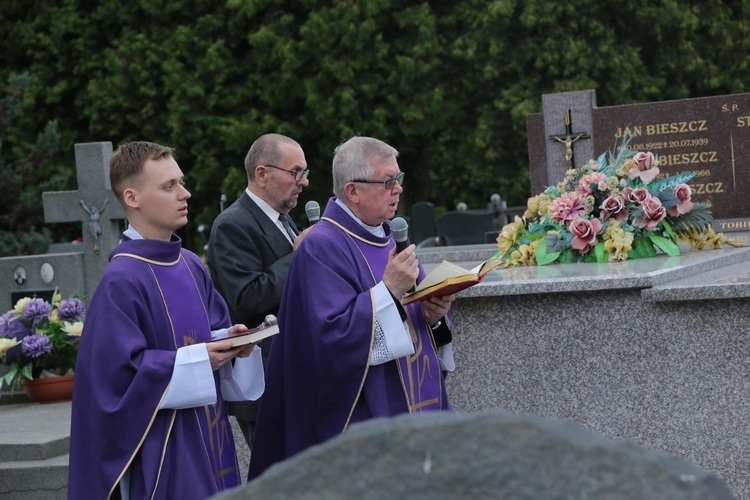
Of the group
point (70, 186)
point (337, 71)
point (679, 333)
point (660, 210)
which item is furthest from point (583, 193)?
point (70, 186)

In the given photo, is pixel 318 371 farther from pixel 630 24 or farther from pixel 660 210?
pixel 630 24

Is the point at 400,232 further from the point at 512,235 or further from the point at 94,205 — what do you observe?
the point at 94,205

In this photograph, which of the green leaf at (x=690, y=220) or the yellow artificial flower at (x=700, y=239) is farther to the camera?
the yellow artificial flower at (x=700, y=239)

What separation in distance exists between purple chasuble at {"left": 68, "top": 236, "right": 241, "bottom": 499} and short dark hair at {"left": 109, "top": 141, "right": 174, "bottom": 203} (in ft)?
0.68

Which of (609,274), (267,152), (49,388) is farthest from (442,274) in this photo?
(49,388)

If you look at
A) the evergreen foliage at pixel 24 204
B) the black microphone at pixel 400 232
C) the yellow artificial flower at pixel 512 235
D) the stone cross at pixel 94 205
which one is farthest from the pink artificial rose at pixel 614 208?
the evergreen foliage at pixel 24 204

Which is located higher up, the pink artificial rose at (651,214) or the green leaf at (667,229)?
the pink artificial rose at (651,214)

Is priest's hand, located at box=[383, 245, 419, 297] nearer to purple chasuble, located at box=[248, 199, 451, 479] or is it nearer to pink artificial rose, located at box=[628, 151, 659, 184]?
purple chasuble, located at box=[248, 199, 451, 479]

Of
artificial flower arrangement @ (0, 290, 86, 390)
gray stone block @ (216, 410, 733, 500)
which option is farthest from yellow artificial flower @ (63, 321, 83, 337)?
gray stone block @ (216, 410, 733, 500)

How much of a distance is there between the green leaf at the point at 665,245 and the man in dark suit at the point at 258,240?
2342 millimetres

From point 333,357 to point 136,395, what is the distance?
73 centimetres

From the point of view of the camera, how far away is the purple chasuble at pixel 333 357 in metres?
4.21

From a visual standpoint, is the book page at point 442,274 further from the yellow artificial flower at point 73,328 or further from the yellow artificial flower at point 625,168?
the yellow artificial flower at point 73,328

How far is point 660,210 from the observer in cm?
670
